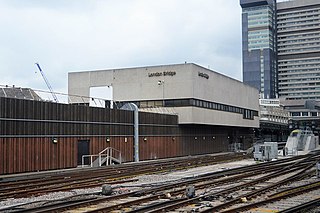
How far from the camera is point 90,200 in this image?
54.7ft

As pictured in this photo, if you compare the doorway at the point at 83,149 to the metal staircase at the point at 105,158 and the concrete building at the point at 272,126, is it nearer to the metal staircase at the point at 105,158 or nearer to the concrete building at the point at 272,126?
the metal staircase at the point at 105,158

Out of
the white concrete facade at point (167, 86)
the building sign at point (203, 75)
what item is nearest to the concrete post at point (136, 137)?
the white concrete facade at point (167, 86)

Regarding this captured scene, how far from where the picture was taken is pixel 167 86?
53844 mm

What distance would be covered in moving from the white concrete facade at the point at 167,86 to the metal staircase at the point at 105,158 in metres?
13.2

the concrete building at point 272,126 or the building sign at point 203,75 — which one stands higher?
the building sign at point 203,75

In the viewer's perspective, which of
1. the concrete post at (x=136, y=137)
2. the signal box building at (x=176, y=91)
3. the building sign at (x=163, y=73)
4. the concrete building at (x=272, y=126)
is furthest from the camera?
the concrete building at (x=272, y=126)

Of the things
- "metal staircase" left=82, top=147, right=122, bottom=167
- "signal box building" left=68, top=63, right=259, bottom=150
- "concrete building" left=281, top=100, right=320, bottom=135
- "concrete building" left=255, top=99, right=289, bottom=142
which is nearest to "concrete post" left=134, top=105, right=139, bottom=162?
"metal staircase" left=82, top=147, right=122, bottom=167

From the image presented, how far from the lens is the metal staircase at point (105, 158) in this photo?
36719 millimetres

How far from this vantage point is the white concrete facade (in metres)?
53.2

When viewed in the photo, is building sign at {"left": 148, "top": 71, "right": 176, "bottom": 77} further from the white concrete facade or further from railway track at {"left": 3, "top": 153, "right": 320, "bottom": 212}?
railway track at {"left": 3, "top": 153, "right": 320, "bottom": 212}

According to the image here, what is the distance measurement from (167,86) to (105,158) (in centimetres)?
1790

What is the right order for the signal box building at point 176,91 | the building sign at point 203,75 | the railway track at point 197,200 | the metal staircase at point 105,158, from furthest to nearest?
the building sign at point 203,75, the signal box building at point 176,91, the metal staircase at point 105,158, the railway track at point 197,200

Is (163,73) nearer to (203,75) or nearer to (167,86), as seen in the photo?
(167,86)

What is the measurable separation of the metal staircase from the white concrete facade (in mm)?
13218
